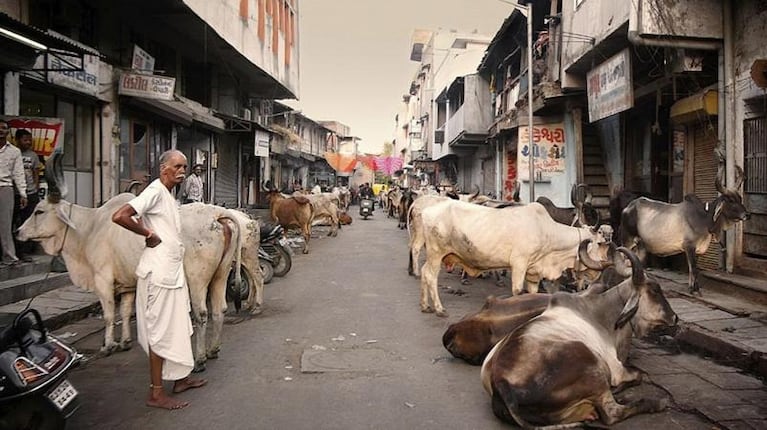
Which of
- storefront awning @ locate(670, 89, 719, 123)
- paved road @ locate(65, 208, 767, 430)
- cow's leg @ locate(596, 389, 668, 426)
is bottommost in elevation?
paved road @ locate(65, 208, 767, 430)

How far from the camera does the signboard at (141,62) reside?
41.1 feet

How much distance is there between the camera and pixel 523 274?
7504 millimetres

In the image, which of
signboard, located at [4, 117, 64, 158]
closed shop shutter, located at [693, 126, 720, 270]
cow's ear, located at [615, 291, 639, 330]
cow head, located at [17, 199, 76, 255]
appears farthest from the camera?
closed shop shutter, located at [693, 126, 720, 270]

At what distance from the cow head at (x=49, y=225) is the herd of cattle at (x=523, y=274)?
0.01 metres

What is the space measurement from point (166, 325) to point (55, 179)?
2.35m

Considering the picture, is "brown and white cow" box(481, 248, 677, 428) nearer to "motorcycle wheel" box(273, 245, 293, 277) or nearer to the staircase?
"motorcycle wheel" box(273, 245, 293, 277)

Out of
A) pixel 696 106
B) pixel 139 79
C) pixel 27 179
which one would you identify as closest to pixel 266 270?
pixel 27 179

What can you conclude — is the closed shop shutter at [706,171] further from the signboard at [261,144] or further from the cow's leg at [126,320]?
the signboard at [261,144]

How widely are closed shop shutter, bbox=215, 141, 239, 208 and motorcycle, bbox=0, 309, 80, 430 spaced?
55.5 ft

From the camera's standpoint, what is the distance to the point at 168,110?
1369 cm

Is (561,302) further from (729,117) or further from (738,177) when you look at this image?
(729,117)

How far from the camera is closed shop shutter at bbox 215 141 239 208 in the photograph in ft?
68.1

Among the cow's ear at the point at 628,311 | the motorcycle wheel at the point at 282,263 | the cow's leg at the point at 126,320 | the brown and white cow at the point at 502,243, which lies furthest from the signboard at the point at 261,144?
the cow's ear at the point at 628,311

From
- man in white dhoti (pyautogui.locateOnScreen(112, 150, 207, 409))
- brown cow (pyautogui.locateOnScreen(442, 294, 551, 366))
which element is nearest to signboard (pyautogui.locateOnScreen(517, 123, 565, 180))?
brown cow (pyautogui.locateOnScreen(442, 294, 551, 366))
